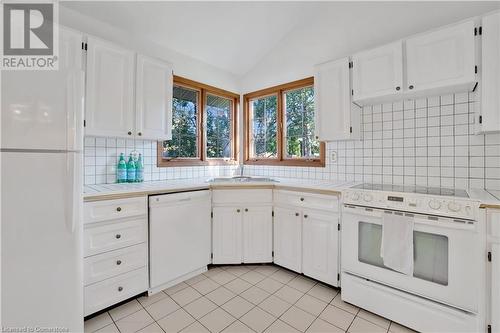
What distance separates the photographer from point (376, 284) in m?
1.76

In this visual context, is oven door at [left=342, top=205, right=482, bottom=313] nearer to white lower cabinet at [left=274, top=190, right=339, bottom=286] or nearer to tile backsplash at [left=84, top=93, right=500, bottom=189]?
white lower cabinet at [left=274, top=190, right=339, bottom=286]

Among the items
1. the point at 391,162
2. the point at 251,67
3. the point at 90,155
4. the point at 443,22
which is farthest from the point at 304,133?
the point at 90,155

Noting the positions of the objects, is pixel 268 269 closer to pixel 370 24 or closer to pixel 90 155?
pixel 90 155

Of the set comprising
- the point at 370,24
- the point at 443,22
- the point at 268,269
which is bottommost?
the point at 268,269

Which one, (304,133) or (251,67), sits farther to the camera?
(251,67)

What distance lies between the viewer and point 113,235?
179cm

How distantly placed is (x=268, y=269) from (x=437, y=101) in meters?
2.20

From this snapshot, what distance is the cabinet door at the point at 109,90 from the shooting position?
1.92m

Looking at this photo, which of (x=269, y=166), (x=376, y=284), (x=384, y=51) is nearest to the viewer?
(x=376, y=284)

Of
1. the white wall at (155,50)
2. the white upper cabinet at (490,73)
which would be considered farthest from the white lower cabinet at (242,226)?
the white upper cabinet at (490,73)

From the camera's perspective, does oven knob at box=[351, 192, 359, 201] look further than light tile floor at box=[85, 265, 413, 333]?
Yes

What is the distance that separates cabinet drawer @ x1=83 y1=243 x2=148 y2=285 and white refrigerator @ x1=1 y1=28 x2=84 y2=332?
436 millimetres

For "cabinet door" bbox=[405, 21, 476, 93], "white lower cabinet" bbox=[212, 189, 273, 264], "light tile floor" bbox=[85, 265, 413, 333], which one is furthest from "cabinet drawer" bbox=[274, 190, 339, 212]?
"cabinet door" bbox=[405, 21, 476, 93]

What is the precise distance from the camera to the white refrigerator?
42.4 inches
